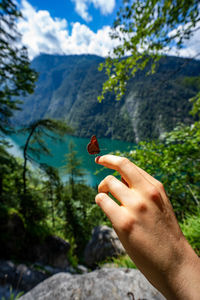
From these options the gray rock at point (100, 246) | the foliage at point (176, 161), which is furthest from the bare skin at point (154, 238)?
the gray rock at point (100, 246)

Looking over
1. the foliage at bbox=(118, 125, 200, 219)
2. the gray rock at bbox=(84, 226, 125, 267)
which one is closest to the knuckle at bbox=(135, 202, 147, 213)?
the foliage at bbox=(118, 125, 200, 219)

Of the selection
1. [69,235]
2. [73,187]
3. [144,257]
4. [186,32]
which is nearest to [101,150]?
[144,257]

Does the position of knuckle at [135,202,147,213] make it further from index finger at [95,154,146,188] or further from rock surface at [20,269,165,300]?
rock surface at [20,269,165,300]

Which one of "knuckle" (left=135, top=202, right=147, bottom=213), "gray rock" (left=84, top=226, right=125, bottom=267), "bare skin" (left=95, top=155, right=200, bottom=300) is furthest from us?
"gray rock" (left=84, top=226, right=125, bottom=267)

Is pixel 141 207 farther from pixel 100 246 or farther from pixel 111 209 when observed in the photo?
pixel 100 246

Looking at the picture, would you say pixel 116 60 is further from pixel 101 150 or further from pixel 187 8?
pixel 101 150

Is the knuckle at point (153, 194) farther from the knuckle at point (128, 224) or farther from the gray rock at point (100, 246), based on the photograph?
the gray rock at point (100, 246)
